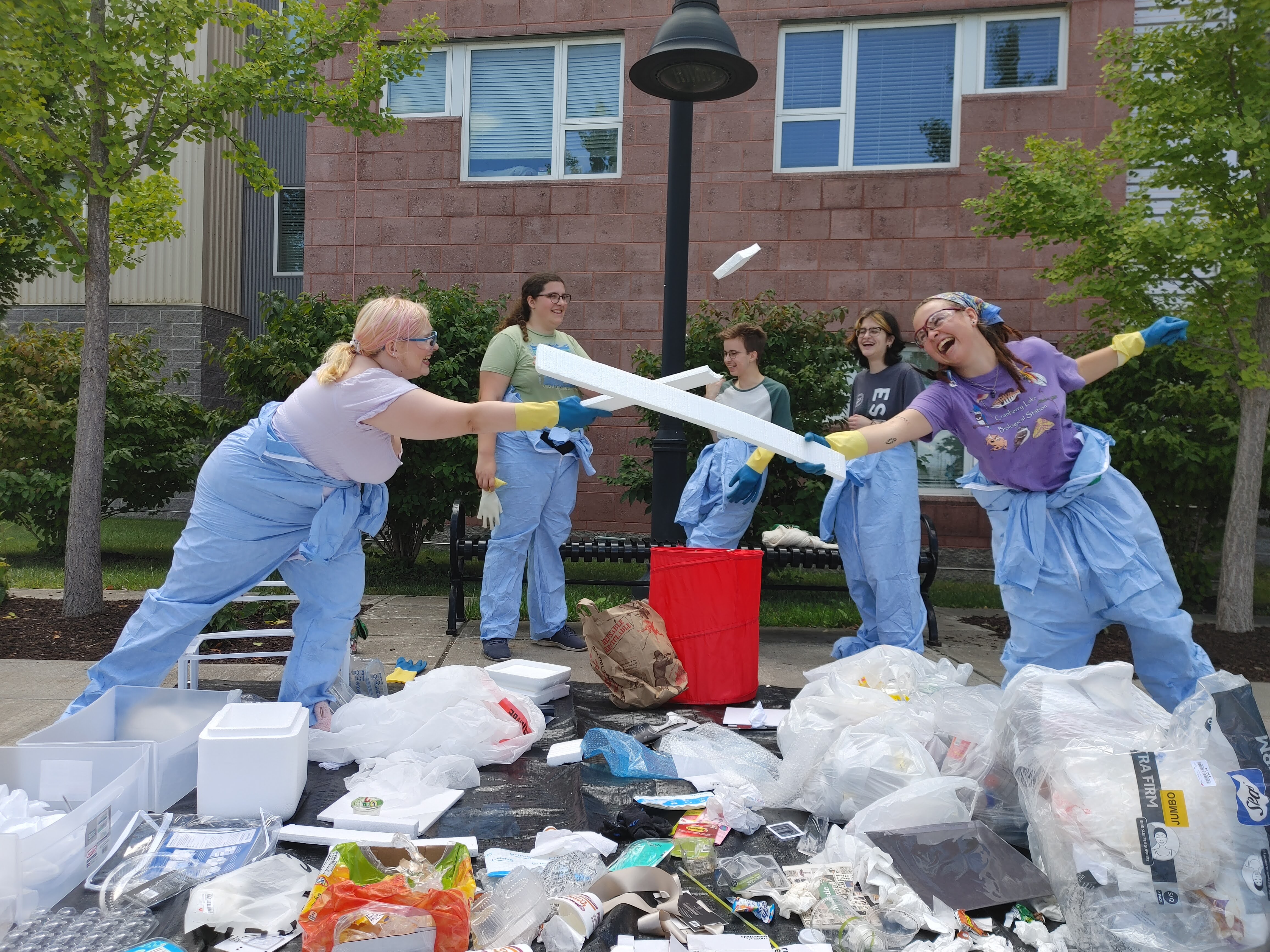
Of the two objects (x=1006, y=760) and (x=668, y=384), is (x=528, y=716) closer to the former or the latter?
(x=668, y=384)

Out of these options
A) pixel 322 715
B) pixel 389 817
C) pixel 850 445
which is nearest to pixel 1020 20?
pixel 850 445

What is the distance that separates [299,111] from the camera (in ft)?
17.2

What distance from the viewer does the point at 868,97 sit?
318 inches

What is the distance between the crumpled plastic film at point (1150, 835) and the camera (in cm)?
186

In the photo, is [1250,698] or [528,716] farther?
[528,716]

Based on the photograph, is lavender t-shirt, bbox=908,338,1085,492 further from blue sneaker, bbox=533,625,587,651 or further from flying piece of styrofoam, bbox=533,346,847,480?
blue sneaker, bbox=533,625,587,651

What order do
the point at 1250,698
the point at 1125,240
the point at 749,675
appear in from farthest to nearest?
the point at 1125,240
the point at 749,675
the point at 1250,698

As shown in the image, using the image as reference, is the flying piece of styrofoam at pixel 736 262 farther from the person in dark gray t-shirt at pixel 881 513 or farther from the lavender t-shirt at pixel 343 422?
the lavender t-shirt at pixel 343 422

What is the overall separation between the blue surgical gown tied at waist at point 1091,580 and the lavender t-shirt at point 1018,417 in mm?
68

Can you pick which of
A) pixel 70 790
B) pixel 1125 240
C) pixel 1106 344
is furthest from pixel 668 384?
pixel 1106 344

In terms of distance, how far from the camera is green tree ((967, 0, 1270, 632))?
470cm

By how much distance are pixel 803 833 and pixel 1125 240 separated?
4.08 m

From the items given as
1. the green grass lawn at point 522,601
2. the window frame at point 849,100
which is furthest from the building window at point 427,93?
the green grass lawn at point 522,601

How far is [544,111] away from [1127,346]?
6675 millimetres
